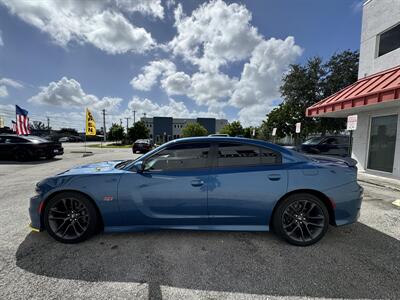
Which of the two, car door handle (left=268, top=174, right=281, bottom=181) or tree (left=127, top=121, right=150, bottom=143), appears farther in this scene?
tree (left=127, top=121, right=150, bottom=143)

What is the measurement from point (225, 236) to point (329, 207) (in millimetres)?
1551

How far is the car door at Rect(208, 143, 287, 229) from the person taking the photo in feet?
8.39

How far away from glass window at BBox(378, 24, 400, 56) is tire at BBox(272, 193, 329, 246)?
26.9ft

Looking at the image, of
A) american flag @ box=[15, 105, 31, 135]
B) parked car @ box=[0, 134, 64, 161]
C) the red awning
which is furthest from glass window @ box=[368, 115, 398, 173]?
american flag @ box=[15, 105, 31, 135]

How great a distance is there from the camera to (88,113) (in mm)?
15258

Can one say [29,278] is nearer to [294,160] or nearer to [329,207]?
[294,160]

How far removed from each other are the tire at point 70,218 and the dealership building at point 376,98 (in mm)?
7955

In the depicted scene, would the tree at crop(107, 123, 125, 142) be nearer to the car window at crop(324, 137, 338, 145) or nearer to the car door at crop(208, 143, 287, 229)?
the car window at crop(324, 137, 338, 145)

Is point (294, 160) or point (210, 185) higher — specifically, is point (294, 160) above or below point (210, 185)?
above

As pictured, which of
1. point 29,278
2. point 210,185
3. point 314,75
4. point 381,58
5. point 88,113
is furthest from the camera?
point 314,75

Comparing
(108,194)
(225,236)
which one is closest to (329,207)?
(225,236)

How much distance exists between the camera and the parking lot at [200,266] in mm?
1884

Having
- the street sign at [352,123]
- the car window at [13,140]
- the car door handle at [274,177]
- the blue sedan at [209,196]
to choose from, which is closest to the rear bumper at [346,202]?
the blue sedan at [209,196]

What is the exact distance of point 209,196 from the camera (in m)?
2.56
